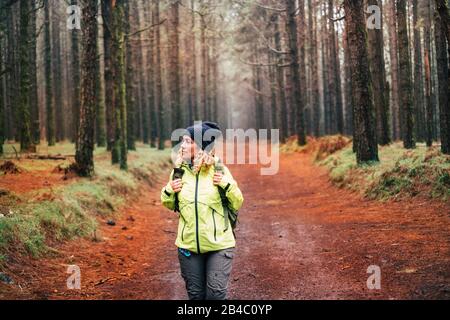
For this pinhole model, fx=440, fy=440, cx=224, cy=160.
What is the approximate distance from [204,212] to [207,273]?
23.1 inches

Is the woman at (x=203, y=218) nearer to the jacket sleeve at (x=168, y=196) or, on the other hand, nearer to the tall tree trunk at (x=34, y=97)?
the jacket sleeve at (x=168, y=196)

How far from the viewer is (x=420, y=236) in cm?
739

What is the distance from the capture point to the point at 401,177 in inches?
428

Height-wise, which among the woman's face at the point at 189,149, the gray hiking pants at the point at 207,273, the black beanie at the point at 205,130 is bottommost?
the gray hiking pants at the point at 207,273

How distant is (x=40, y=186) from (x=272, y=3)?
22.1 metres

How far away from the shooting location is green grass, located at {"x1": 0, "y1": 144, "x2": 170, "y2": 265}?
6.88 metres

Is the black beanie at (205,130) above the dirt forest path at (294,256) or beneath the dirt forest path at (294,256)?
above

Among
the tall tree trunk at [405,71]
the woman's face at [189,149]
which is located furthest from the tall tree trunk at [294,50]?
the woman's face at [189,149]

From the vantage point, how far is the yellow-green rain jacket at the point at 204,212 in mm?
4156

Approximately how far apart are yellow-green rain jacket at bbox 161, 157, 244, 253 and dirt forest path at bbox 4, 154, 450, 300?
1.93 meters

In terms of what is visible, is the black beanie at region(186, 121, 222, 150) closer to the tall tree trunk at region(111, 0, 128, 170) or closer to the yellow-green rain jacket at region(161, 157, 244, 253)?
the yellow-green rain jacket at region(161, 157, 244, 253)

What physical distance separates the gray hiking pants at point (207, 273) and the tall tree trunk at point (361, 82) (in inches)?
406

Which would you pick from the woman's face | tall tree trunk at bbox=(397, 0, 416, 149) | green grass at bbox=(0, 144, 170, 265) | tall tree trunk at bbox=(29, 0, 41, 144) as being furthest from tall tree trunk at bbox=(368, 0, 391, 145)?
tall tree trunk at bbox=(29, 0, 41, 144)
